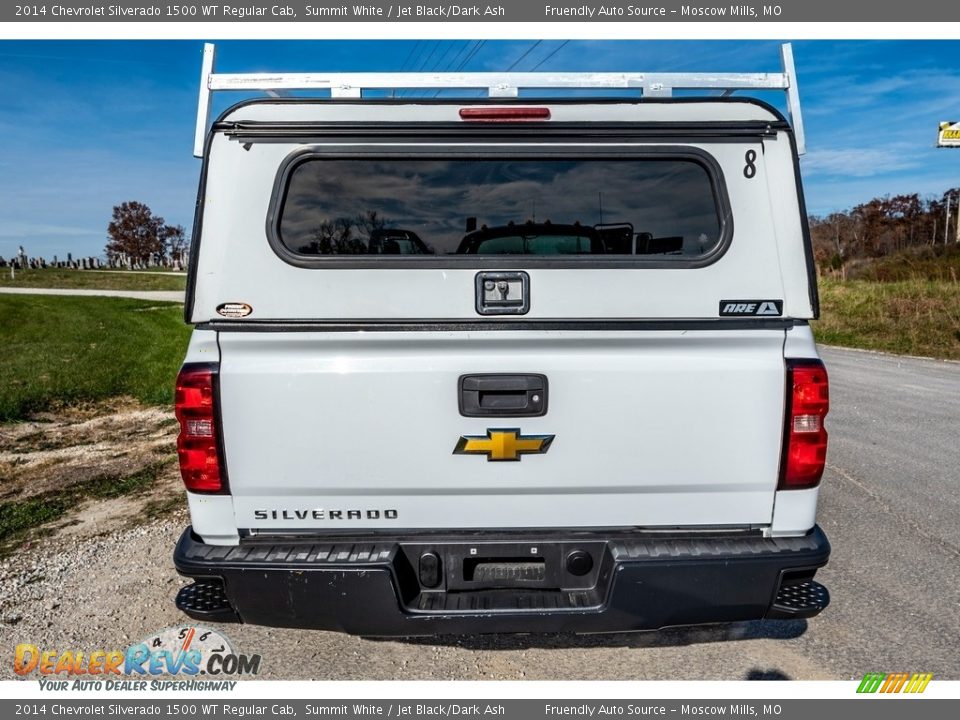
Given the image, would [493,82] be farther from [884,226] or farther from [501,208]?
[884,226]

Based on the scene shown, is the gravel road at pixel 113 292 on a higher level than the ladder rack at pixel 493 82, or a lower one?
higher

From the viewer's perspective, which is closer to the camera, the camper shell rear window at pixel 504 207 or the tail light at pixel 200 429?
the tail light at pixel 200 429

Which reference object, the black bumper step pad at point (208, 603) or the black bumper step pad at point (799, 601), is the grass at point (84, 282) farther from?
the black bumper step pad at point (799, 601)

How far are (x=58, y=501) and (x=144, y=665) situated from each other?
8.25 feet

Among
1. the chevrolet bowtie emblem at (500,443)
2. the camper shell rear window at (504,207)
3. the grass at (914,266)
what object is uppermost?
the grass at (914,266)

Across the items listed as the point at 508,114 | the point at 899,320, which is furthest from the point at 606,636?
the point at 899,320

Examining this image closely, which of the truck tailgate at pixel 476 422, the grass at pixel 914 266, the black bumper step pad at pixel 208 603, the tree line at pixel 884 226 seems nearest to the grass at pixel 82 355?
the black bumper step pad at pixel 208 603

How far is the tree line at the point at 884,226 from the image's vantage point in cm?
5741

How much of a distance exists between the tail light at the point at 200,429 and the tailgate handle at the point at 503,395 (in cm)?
93

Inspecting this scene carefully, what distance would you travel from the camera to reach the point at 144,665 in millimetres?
3049

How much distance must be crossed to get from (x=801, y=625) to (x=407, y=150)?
117 inches

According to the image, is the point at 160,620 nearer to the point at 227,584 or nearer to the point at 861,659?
the point at 227,584

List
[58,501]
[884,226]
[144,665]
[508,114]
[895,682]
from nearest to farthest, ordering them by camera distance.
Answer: [508,114] < [895,682] < [144,665] < [58,501] < [884,226]
